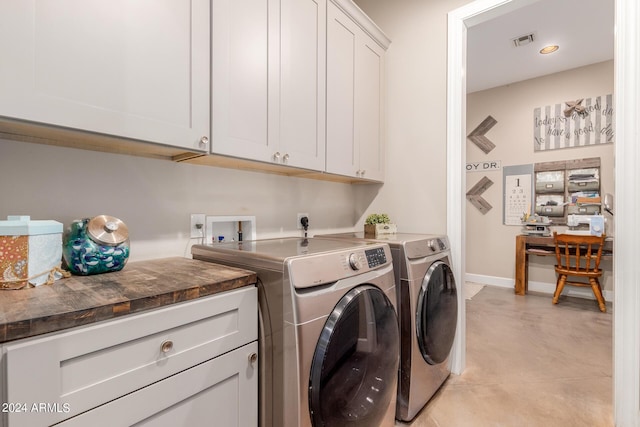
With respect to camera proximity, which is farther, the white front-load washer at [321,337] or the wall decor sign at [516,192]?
the wall decor sign at [516,192]

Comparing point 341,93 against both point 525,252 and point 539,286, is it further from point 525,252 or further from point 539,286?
point 539,286

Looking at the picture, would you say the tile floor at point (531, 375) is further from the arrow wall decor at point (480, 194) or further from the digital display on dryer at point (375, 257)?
the arrow wall decor at point (480, 194)

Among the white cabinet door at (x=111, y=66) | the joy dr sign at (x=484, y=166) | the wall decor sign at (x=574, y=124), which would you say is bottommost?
the white cabinet door at (x=111, y=66)

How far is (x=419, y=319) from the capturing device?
151cm

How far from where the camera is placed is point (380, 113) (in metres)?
2.27

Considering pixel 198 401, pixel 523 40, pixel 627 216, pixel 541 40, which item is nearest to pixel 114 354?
pixel 198 401

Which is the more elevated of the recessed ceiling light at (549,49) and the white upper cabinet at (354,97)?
the recessed ceiling light at (549,49)

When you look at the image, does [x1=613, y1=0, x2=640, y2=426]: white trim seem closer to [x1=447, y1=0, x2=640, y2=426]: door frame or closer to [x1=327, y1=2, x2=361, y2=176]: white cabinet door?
[x1=447, y1=0, x2=640, y2=426]: door frame

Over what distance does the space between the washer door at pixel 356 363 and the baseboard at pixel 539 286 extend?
3625mm

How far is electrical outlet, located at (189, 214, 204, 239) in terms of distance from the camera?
150 cm

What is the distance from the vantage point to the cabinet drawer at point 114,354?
60 centimetres

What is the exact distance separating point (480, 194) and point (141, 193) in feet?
14.6

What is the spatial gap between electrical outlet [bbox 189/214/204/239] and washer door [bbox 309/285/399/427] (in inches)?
33.7

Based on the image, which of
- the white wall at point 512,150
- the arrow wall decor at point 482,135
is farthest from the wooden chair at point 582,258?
the arrow wall decor at point 482,135
